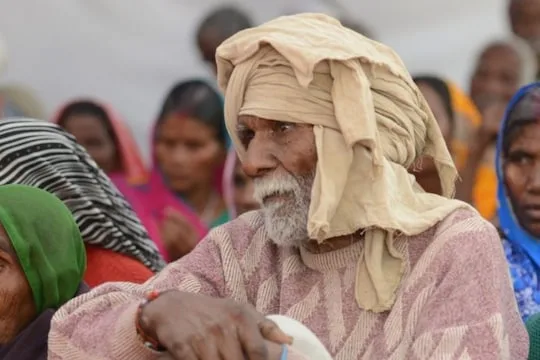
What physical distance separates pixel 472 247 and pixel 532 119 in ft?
4.53

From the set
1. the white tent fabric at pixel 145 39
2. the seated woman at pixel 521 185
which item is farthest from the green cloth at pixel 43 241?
the white tent fabric at pixel 145 39

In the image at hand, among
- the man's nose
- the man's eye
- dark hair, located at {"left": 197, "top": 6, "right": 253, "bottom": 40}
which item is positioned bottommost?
dark hair, located at {"left": 197, "top": 6, "right": 253, "bottom": 40}

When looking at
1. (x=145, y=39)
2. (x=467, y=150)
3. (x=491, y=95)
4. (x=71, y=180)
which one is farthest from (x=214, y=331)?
(x=145, y=39)

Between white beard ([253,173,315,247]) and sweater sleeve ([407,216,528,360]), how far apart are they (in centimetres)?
38

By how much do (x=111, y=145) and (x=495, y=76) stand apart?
82.9 inches

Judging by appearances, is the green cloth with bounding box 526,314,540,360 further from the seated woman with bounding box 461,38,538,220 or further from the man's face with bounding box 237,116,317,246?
the seated woman with bounding box 461,38,538,220

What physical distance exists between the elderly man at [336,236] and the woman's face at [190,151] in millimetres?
3132

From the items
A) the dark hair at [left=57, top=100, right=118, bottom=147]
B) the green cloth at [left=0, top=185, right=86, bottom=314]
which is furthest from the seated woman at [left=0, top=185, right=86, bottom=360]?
the dark hair at [left=57, top=100, right=118, bottom=147]

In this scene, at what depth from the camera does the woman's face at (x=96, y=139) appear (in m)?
7.88

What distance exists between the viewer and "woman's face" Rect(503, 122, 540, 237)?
17.2 ft

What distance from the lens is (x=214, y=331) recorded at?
371 cm

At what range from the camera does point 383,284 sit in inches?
163

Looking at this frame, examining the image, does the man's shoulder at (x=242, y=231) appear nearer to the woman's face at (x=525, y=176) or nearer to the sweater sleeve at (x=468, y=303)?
the sweater sleeve at (x=468, y=303)

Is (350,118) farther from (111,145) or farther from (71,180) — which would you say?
(111,145)
